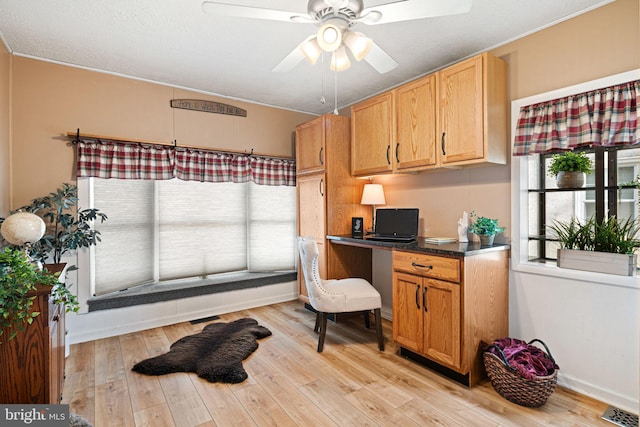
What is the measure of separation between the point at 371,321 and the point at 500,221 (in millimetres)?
1757

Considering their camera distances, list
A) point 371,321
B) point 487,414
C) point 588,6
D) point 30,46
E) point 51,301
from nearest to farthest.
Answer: point 51,301, point 487,414, point 588,6, point 30,46, point 371,321

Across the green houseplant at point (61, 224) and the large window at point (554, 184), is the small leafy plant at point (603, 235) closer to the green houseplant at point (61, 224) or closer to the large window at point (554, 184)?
the large window at point (554, 184)

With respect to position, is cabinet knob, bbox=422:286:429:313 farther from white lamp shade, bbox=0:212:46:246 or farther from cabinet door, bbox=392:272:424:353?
white lamp shade, bbox=0:212:46:246

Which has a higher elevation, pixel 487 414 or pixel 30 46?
pixel 30 46

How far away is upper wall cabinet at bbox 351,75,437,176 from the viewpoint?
286cm

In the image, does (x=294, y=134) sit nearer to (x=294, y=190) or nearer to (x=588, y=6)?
(x=294, y=190)

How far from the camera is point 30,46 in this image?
2721 mm

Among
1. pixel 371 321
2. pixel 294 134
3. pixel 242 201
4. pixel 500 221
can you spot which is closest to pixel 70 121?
pixel 242 201

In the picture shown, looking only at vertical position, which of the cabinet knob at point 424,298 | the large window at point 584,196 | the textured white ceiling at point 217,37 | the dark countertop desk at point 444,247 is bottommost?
the cabinet knob at point 424,298

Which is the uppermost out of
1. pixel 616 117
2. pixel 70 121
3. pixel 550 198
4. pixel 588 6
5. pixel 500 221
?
pixel 588 6

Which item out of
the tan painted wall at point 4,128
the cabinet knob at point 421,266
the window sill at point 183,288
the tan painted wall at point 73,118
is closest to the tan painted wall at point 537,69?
the cabinet knob at point 421,266

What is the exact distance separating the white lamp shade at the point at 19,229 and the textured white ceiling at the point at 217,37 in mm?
1432

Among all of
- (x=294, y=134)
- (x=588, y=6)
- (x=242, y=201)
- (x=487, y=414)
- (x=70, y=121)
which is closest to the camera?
(x=487, y=414)

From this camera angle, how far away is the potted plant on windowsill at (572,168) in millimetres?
2244
